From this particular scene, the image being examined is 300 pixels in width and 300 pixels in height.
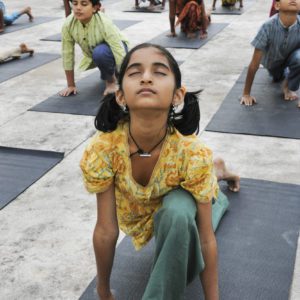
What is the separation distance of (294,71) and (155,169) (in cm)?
232

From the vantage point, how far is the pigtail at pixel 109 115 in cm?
149

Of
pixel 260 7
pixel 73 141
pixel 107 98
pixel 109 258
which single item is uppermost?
pixel 107 98

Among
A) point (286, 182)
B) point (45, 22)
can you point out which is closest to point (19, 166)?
point (286, 182)

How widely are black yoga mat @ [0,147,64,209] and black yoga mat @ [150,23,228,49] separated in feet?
9.36

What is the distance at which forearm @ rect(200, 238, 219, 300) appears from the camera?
4.76ft

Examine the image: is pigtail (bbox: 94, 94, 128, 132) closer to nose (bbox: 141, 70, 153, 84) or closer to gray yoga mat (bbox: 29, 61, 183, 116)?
nose (bbox: 141, 70, 153, 84)

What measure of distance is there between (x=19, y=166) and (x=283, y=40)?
2.01 metres

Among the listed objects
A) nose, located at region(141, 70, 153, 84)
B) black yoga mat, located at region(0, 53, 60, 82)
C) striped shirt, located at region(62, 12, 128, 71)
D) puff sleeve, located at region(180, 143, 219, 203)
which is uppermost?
nose, located at region(141, 70, 153, 84)

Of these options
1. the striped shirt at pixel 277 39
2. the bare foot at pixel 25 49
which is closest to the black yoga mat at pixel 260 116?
the striped shirt at pixel 277 39

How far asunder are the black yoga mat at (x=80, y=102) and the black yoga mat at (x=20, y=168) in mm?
693

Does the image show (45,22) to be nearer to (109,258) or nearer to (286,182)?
(286,182)

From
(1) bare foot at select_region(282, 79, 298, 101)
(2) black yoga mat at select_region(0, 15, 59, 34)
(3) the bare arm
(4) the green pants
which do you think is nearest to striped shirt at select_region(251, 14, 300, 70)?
(1) bare foot at select_region(282, 79, 298, 101)

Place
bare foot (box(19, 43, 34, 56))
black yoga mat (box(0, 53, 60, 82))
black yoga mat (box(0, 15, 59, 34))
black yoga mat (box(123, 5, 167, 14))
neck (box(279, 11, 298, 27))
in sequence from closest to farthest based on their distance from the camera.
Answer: neck (box(279, 11, 298, 27)), black yoga mat (box(0, 53, 60, 82)), bare foot (box(19, 43, 34, 56)), black yoga mat (box(0, 15, 59, 34)), black yoga mat (box(123, 5, 167, 14))

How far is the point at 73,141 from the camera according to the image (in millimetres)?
2975
